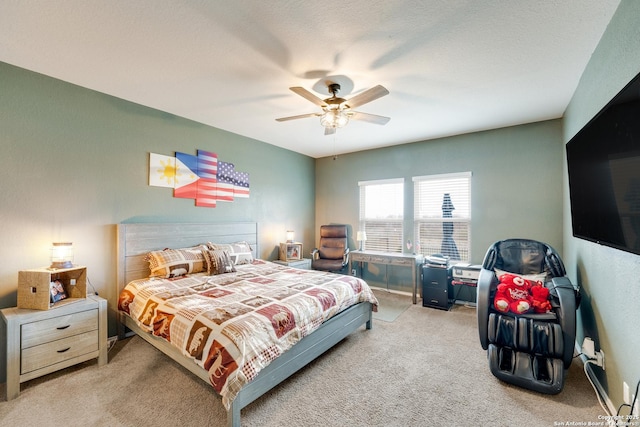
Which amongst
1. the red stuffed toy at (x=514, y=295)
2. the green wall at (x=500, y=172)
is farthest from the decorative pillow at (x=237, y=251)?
the red stuffed toy at (x=514, y=295)

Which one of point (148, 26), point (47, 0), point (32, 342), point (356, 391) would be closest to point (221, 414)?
point (356, 391)

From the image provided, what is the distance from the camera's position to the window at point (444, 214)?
14.5ft

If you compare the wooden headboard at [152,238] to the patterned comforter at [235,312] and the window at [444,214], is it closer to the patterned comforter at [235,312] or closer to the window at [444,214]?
the patterned comforter at [235,312]

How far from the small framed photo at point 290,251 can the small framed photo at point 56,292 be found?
9.66 ft

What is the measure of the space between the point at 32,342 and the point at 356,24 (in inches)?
138

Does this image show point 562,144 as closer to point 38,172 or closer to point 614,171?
point 614,171

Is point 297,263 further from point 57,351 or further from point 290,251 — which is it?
point 57,351

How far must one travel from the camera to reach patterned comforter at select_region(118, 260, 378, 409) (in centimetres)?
179

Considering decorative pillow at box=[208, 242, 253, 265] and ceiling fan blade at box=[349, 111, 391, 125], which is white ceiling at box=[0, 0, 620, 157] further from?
decorative pillow at box=[208, 242, 253, 265]

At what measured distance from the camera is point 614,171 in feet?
4.67

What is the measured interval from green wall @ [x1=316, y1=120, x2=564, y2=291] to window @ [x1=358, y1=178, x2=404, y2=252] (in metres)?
0.16

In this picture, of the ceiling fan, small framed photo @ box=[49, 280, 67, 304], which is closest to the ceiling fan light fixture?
the ceiling fan

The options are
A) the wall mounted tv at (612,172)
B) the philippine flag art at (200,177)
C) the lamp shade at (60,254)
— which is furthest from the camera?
the philippine flag art at (200,177)

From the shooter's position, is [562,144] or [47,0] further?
[562,144]
